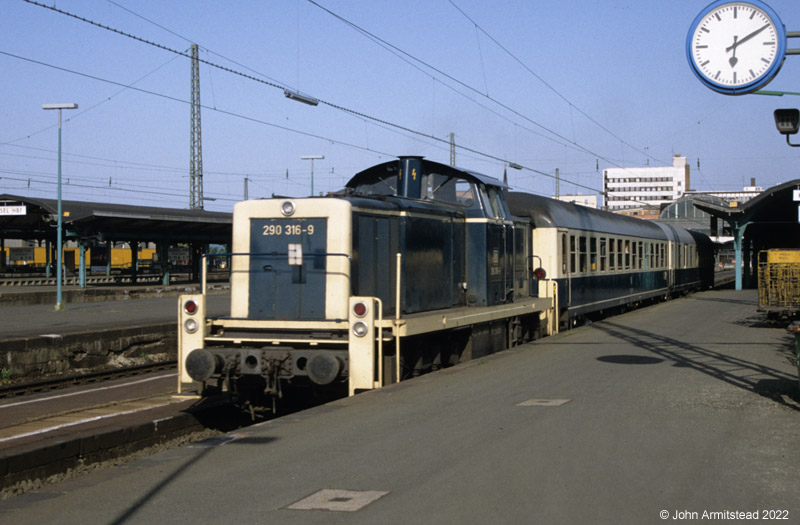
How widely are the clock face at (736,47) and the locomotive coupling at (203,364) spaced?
6634 millimetres

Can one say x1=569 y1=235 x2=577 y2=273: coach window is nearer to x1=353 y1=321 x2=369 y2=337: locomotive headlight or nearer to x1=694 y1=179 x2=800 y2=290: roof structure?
x1=353 y1=321 x2=369 y2=337: locomotive headlight

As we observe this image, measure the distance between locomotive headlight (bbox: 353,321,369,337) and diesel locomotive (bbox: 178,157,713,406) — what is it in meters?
0.01

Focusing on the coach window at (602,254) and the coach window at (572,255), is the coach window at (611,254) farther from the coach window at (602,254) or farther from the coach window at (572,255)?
the coach window at (572,255)

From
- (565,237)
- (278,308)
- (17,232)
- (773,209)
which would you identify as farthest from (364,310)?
(17,232)

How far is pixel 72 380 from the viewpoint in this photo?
45.3 ft

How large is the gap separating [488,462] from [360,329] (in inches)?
129

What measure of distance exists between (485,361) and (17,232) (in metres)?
38.9

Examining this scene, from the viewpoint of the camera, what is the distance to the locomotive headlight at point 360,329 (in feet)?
28.4

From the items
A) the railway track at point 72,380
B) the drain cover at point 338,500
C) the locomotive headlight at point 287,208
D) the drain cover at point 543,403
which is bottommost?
the railway track at point 72,380

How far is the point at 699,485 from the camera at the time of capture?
5113 mm

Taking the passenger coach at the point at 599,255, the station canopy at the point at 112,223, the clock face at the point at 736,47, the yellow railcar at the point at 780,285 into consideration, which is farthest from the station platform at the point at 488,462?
the station canopy at the point at 112,223

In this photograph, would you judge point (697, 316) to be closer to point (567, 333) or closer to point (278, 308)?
point (567, 333)

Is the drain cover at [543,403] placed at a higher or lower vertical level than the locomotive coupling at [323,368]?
lower

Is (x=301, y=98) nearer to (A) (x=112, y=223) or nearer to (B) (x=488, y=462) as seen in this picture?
(B) (x=488, y=462)
